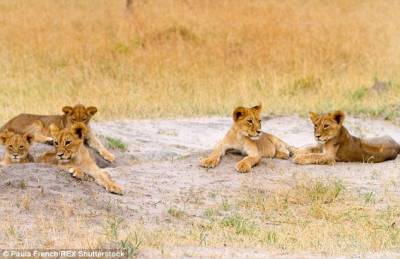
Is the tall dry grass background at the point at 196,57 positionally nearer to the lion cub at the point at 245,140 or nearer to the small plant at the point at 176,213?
the lion cub at the point at 245,140

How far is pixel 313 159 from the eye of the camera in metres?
10.5

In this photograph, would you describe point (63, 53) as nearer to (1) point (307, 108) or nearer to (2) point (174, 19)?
(2) point (174, 19)

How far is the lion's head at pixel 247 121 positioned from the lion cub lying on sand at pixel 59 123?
1483 millimetres

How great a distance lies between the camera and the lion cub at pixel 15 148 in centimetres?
974

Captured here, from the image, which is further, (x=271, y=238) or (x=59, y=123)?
(x=59, y=123)

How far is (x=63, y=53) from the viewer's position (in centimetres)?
1791

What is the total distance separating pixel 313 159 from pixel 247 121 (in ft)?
2.68

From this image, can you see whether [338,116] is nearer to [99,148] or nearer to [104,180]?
[99,148]

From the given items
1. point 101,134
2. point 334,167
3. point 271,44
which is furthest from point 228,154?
point 271,44

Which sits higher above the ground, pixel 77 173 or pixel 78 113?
pixel 78 113

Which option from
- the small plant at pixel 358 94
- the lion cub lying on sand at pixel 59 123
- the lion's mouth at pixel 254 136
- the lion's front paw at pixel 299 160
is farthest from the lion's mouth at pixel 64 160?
the small plant at pixel 358 94

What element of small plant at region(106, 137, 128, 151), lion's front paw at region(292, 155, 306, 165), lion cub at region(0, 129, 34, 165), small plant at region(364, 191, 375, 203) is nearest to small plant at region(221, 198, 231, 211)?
small plant at region(364, 191, 375, 203)

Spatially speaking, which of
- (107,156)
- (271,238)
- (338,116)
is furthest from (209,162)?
(271,238)

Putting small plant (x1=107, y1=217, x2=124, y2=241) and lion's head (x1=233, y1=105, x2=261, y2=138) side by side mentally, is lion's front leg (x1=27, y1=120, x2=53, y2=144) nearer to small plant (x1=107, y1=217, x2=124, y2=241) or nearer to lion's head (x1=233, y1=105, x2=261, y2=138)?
lion's head (x1=233, y1=105, x2=261, y2=138)
